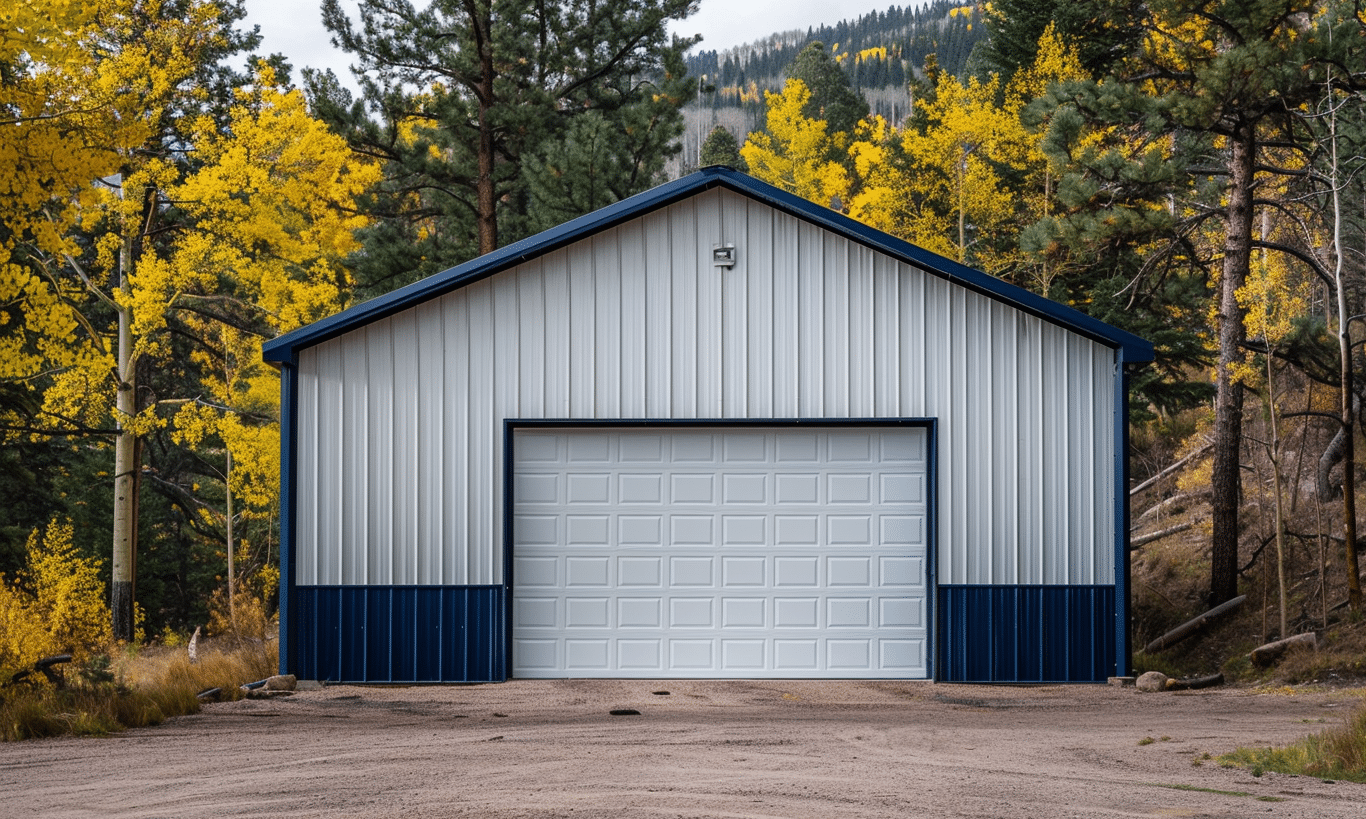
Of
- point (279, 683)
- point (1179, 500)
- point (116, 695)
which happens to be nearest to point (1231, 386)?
point (1179, 500)

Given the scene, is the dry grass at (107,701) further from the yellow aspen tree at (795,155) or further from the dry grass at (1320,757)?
the yellow aspen tree at (795,155)

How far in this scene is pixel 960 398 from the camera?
1201 cm

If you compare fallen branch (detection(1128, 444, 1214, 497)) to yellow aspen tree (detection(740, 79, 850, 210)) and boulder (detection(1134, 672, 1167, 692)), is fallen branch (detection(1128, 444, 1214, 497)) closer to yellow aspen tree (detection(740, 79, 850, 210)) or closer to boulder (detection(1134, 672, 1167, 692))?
boulder (detection(1134, 672, 1167, 692))

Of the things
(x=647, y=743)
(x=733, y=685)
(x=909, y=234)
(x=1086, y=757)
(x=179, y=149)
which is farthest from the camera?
(x=909, y=234)

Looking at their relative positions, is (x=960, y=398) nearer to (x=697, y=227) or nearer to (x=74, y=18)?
(x=697, y=227)

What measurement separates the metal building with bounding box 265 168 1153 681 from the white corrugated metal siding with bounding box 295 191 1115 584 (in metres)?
0.02

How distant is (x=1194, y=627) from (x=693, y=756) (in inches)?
384

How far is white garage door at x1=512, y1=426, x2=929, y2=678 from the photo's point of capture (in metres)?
12.1

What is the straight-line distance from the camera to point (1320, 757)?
7395 millimetres

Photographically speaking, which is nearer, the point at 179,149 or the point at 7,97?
the point at 7,97

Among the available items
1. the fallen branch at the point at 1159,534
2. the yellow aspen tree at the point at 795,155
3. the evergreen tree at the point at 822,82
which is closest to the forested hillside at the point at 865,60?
the evergreen tree at the point at 822,82

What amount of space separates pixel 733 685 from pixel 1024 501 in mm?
3514

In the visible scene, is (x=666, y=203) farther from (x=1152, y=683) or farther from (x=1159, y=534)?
(x=1159, y=534)

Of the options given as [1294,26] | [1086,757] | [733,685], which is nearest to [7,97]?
[733,685]
